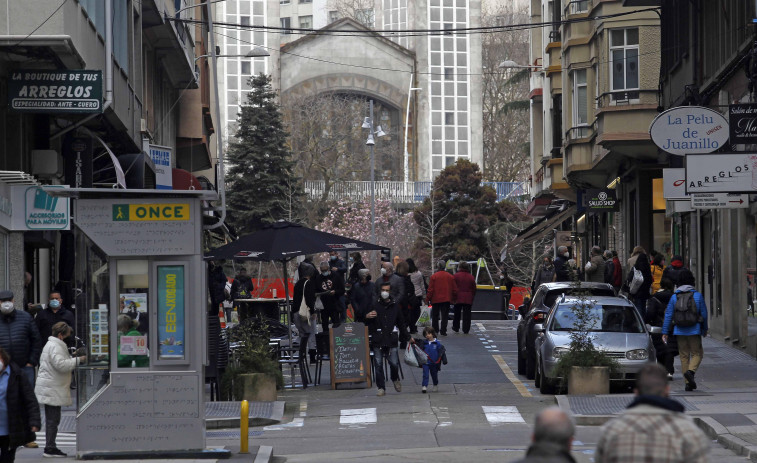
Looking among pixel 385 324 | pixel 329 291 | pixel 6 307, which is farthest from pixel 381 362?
pixel 6 307

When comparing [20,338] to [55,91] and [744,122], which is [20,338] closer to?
[55,91]

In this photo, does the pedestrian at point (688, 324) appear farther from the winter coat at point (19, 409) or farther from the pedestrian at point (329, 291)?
the winter coat at point (19, 409)

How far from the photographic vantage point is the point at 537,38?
56.5 m

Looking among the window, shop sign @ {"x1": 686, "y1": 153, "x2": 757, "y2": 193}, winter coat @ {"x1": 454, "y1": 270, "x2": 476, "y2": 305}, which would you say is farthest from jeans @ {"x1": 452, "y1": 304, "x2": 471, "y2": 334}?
shop sign @ {"x1": 686, "y1": 153, "x2": 757, "y2": 193}

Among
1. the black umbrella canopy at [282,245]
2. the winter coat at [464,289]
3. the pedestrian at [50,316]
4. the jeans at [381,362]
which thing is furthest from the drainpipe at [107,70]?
the winter coat at [464,289]

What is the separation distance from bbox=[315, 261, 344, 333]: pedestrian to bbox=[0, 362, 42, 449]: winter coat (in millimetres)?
11831

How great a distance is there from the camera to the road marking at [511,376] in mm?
20438

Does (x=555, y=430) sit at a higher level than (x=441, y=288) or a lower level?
higher

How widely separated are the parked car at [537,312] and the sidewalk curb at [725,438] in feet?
17.9

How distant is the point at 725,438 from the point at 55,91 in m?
11.4

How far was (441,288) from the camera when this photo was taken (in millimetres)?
31734

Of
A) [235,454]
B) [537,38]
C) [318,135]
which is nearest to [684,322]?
[235,454]

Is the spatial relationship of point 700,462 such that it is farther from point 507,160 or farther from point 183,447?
point 507,160

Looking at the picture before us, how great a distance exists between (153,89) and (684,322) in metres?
20.5
